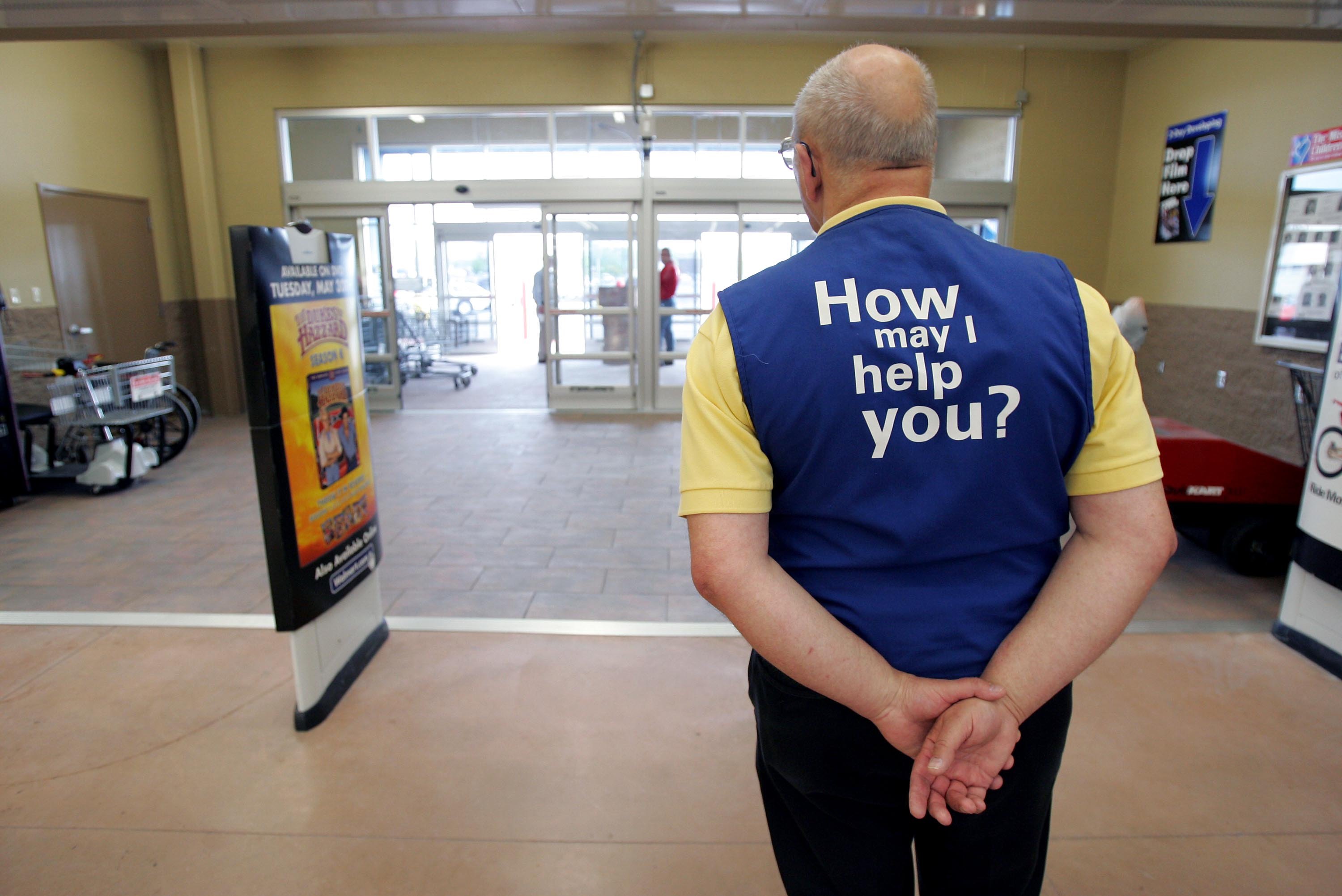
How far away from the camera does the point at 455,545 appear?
4.53 metres

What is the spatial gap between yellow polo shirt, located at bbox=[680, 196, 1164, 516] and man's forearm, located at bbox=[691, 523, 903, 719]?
0.09 metres

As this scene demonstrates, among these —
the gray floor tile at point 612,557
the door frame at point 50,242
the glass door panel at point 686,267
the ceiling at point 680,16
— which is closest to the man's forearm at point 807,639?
the ceiling at point 680,16

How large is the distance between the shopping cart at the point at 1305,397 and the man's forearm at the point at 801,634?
158 inches

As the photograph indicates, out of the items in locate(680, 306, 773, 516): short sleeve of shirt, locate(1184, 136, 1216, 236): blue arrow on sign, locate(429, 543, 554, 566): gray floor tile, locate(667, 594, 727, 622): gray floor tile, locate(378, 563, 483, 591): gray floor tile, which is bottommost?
locate(667, 594, 727, 622): gray floor tile

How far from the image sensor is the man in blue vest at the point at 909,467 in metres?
1.01

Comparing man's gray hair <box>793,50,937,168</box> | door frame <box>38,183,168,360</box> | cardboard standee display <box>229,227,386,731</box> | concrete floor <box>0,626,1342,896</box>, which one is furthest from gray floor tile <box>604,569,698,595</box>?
door frame <box>38,183,168,360</box>

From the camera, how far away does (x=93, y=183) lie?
734 cm

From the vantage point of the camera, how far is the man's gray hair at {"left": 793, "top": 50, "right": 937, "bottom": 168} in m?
1.05

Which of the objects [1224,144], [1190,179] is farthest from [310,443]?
[1190,179]

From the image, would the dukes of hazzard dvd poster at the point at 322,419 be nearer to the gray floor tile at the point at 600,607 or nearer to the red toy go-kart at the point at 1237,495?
the gray floor tile at the point at 600,607

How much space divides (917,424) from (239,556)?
437 cm

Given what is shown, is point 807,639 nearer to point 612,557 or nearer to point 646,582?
point 646,582

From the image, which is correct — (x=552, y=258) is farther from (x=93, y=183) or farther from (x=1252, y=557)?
(x=1252, y=557)

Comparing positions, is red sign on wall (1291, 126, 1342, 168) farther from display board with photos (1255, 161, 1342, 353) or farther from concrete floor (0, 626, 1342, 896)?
concrete floor (0, 626, 1342, 896)
